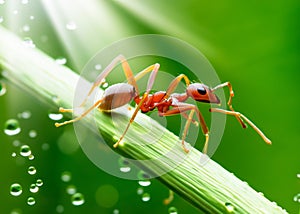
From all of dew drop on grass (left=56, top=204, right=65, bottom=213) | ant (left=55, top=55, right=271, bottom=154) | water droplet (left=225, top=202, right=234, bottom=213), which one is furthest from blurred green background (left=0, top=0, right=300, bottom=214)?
water droplet (left=225, top=202, right=234, bottom=213)

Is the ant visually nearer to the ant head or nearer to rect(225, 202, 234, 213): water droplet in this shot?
the ant head

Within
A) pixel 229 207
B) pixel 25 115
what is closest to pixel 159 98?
pixel 229 207

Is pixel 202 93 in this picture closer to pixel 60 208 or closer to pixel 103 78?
pixel 103 78

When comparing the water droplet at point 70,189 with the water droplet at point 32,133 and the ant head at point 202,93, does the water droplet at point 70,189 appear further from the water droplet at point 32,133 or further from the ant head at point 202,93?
the ant head at point 202,93

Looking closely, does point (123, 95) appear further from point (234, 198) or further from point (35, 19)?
point (35, 19)

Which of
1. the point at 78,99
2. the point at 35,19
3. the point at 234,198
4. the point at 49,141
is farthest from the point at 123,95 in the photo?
the point at 35,19

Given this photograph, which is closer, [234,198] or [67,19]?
[234,198]
